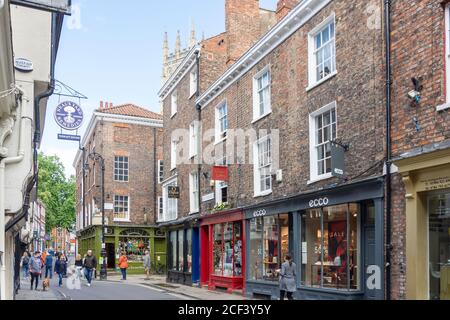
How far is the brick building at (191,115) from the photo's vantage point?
22875 millimetres

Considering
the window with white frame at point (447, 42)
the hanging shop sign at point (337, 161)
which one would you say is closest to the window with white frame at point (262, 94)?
the hanging shop sign at point (337, 161)

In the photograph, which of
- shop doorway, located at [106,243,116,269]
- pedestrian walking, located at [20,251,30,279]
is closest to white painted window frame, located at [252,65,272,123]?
pedestrian walking, located at [20,251,30,279]

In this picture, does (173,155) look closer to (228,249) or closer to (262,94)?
(228,249)

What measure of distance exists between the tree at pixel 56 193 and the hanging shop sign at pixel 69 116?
121ft

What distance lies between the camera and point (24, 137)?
9.48m

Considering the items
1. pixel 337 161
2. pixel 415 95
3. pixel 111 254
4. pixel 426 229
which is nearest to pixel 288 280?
pixel 337 161

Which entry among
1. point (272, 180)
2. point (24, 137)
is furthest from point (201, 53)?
point (24, 137)

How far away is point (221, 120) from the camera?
2130cm

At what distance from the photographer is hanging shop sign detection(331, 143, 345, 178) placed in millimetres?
12102

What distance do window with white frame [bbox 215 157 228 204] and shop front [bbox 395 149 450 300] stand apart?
11.1 meters

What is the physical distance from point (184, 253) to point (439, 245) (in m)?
16.5

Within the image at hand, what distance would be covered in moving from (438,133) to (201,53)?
52.1 ft

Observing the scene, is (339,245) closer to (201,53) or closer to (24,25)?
(24,25)

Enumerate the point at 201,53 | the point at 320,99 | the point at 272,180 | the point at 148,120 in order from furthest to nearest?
the point at 148,120
the point at 201,53
the point at 272,180
the point at 320,99
